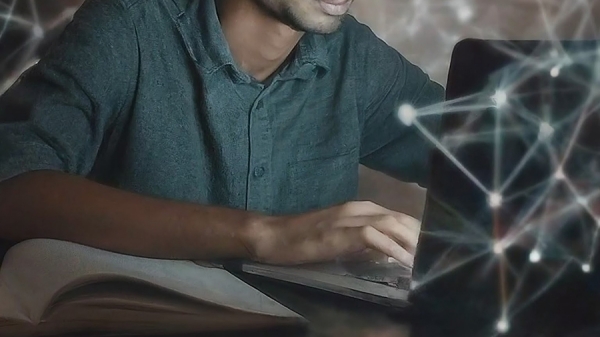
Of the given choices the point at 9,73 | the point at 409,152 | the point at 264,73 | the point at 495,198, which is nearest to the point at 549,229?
the point at 495,198

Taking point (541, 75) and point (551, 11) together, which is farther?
point (551, 11)

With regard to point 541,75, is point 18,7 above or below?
above

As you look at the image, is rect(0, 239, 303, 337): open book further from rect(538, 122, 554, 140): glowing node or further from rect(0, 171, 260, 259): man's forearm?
rect(538, 122, 554, 140): glowing node

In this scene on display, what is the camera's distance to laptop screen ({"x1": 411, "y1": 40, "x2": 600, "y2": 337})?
43 centimetres

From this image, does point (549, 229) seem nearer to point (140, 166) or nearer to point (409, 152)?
point (409, 152)

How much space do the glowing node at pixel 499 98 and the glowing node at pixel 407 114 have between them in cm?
13

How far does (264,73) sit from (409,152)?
0.15m

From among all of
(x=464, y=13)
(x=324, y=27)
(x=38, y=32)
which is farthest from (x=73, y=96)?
(x=464, y=13)

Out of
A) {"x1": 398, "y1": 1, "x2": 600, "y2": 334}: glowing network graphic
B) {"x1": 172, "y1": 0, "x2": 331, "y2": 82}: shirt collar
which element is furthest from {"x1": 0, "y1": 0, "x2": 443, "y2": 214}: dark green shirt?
{"x1": 398, "y1": 1, "x2": 600, "y2": 334}: glowing network graphic

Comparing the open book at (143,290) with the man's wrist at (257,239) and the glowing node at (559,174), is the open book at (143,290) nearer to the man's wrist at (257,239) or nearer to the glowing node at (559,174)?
the man's wrist at (257,239)

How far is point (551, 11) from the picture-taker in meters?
0.56

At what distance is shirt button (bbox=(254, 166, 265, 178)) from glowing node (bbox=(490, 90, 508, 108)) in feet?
0.72

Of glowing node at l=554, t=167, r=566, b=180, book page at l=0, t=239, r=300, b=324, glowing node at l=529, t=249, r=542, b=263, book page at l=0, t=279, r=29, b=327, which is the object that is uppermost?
glowing node at l=554, t=167, r=566, b=180

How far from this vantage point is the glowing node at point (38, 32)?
23.5 inches
